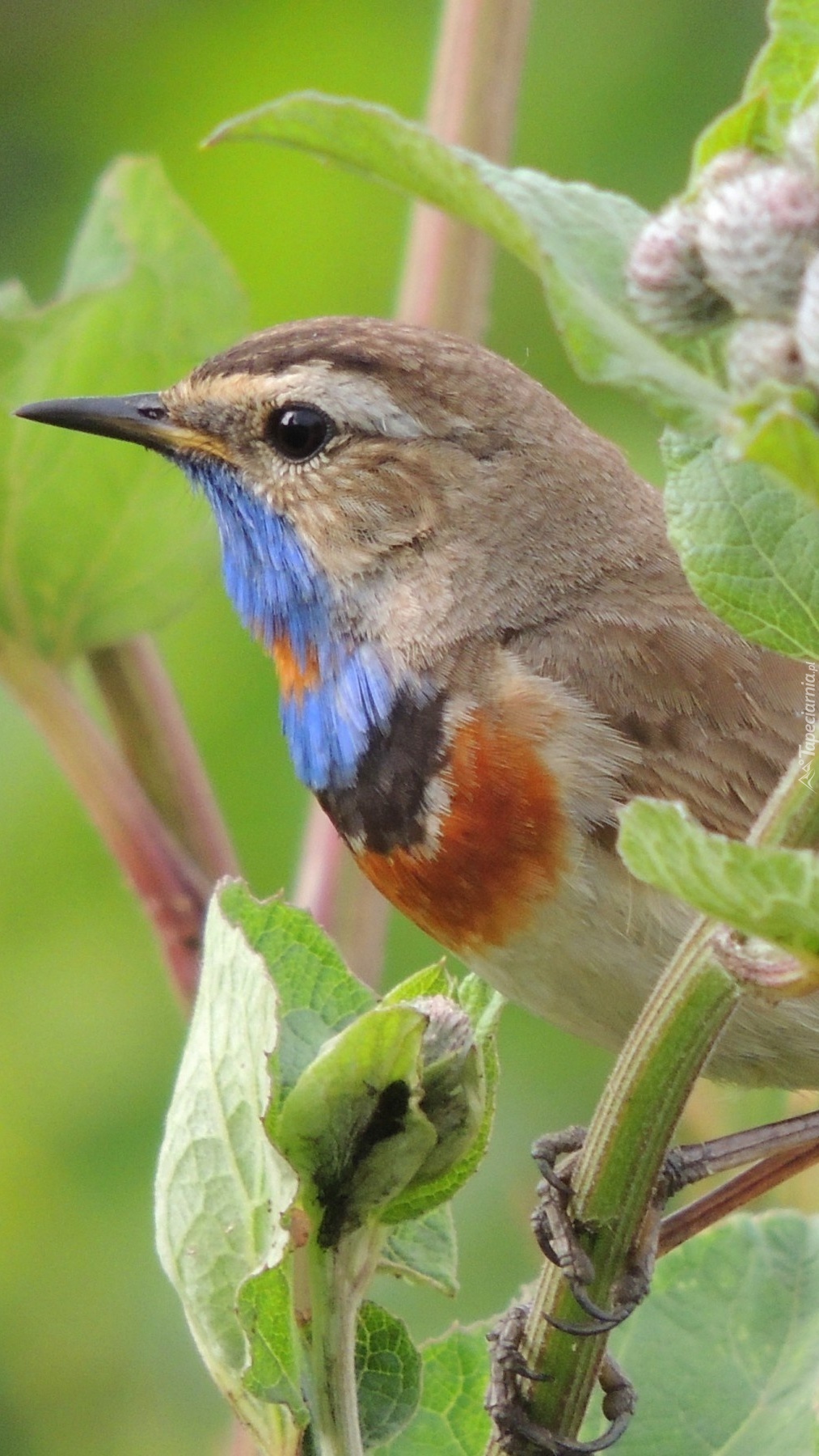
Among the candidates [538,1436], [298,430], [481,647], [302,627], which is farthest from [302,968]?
[298,430]

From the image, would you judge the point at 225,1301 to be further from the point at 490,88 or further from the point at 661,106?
the point at 661,106

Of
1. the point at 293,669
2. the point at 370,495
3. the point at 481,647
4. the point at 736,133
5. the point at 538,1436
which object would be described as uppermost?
the point at 370,495

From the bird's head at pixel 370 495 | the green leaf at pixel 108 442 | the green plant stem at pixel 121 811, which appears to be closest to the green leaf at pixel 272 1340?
the green plant stem at pixel 121 811

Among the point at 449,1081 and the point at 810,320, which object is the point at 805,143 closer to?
the point at 810,320

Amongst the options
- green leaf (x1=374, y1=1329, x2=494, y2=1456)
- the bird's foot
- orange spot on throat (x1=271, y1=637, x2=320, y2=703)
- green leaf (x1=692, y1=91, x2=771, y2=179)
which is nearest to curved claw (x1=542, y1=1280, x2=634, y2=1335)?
the bird's foot

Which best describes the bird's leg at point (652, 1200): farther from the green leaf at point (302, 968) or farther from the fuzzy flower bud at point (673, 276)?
the fuzzy flower bud at point (673, 276)

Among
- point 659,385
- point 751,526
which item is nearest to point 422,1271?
point 751,526
